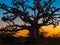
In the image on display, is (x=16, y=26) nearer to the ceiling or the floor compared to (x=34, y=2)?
nearer to the floor

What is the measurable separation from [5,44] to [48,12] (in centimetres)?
723

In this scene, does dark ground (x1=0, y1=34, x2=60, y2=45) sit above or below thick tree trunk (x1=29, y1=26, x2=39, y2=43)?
below

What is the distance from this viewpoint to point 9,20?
28.3 metres

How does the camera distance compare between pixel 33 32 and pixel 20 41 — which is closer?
pixel 20 41

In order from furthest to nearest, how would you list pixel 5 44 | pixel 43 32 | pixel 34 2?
pixel 43 32, pixel 34 2, pixel 5 44

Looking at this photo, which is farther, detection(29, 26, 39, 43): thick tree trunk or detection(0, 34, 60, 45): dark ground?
detection(29, 26, 39, 43): thick tree trunk

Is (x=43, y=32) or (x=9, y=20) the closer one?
(x=9, y=20)

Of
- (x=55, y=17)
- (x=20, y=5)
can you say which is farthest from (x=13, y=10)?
(x=55, y=17)

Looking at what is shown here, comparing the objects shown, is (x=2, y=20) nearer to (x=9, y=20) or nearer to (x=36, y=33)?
(x=9, y=20)

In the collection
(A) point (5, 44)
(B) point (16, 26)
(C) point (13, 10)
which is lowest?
(A) point (5, 44)

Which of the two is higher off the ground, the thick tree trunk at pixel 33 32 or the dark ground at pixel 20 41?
the thick tree trunk at pixel 33 32

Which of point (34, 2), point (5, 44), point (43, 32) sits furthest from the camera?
point (43, 32)

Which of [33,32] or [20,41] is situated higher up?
[33,32]

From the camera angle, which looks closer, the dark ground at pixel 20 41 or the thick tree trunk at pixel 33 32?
the dark ground at pixel 20 41
